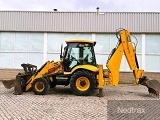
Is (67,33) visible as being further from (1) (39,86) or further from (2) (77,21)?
(1) (39,86)

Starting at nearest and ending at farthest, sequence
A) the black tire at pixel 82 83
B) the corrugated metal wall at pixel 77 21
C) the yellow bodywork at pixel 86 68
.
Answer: the black tire at pixel 82 83, the yellow bodywork at pixel 86 68, the corrugated metal wall at pixel 77 21

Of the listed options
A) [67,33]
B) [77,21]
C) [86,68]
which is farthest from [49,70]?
[77,21]

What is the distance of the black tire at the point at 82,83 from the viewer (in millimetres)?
13555

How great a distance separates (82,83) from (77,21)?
7.97 m

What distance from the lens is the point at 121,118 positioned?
869 cm

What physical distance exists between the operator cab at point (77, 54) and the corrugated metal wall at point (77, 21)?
6.28 metres

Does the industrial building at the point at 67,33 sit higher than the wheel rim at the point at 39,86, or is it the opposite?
the industrial building at the point at 67,33

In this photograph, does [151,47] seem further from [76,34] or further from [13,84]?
[13,84]

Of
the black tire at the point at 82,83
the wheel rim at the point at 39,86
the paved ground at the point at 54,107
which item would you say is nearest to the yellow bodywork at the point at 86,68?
the black tire at the point at 82,83

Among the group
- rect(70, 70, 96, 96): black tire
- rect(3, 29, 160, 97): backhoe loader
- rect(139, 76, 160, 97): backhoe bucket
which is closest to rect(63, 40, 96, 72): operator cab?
rect(3, 29, 160, 97): backhoe loader

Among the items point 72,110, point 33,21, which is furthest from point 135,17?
point 72,110

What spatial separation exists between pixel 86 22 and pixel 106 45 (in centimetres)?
210

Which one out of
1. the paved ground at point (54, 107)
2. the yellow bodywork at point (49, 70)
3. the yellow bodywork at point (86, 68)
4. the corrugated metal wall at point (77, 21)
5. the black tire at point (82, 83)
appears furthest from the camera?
the corrugated metal wall at point (77, 21)

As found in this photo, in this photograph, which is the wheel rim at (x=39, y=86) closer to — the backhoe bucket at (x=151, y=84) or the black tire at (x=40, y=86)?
the black tire at (x=40, y=86)
